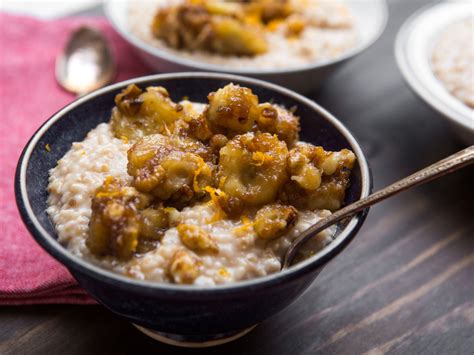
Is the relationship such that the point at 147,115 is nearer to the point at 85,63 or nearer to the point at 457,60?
the point at 85,63

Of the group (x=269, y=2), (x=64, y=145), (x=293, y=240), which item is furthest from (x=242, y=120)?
(x=269, y=2)

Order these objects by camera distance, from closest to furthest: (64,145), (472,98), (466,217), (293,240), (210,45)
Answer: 1. (293,240)
2. (64,145)
3. (466,217)
4. (472,98)
5. (210,45)

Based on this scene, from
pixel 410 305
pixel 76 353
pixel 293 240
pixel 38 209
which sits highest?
pixel 38 209

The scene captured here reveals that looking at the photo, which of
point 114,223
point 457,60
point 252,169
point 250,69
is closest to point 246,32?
point 250,69

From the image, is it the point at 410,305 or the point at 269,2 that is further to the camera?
the point at 269,2

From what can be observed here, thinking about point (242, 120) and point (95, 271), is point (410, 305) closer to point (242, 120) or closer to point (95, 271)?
point (242, 120)

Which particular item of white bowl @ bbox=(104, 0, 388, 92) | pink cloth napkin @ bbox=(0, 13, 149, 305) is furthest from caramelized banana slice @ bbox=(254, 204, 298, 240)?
white bowl @ bbox=(104, 0, 388, 92)
